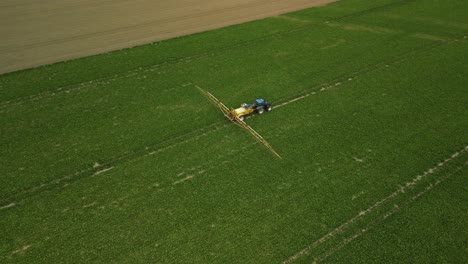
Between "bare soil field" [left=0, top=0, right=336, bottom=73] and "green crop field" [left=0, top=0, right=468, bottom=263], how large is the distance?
2.50 m

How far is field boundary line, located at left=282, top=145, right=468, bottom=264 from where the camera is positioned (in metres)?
11.6

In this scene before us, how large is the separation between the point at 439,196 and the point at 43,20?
31.5 meters

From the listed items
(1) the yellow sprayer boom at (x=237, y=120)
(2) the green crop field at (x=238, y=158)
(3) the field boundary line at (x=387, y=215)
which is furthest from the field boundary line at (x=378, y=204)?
(1) the yellow sprayer boom at (x=237, y=120)

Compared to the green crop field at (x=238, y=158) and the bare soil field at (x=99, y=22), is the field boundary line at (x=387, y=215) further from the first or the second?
the bare soil field at (x=99, y=22)

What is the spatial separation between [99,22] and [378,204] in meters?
26.7

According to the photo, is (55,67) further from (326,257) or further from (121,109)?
(326,257)

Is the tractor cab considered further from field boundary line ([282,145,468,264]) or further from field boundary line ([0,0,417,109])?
field boundary line ([0,0,417,109])

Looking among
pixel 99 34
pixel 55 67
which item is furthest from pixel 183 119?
pixel 99 34

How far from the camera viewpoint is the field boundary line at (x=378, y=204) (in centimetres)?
1164

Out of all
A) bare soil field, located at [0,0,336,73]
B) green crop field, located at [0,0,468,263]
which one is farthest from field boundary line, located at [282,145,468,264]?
bare soil field, located at [0,0,336,73]

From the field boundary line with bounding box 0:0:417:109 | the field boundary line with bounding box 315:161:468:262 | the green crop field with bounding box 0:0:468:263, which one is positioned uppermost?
the field boundary line with bounding box 0:0:417:109

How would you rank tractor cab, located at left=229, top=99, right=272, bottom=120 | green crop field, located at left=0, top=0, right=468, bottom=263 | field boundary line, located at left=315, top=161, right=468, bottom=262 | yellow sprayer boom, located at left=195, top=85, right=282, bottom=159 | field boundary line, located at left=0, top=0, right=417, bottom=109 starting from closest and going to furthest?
1. field boundary line, located at left=315, top=161, right=468, bottom=262
2. green crop field, located at left=0, top=0, right=468, bottom=263
3. yellow sprayer boom, located at left=195, top=85, right=282, bottom=159
4. tractor cab, located at left=229, top=99, right=272, bottom=120
5. field boundary line, located at left=0, top=0, right=417, bottom=109

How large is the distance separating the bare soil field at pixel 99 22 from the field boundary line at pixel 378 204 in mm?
20207

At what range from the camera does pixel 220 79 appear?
21.5 metres
